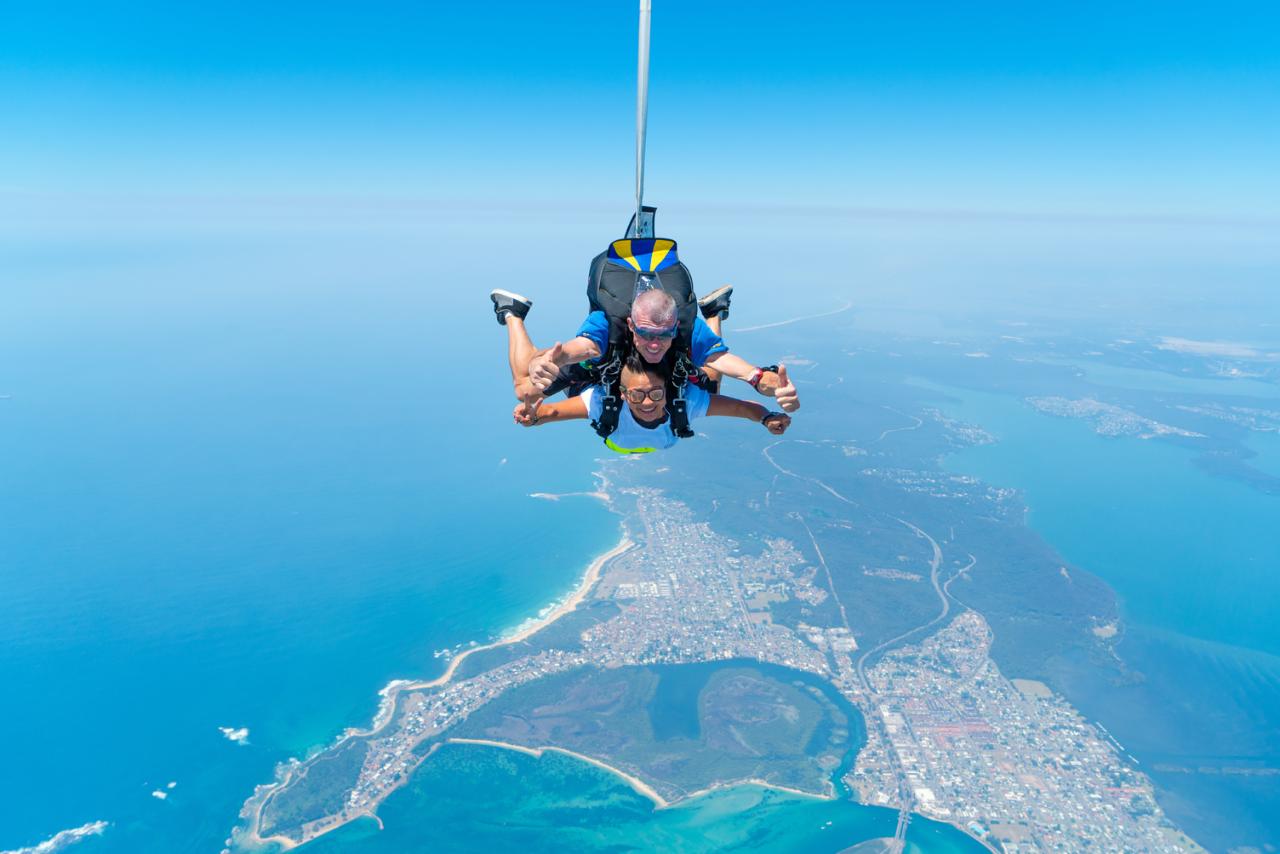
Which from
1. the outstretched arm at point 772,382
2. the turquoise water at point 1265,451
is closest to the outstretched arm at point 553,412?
the outstretched arm at point 772,382

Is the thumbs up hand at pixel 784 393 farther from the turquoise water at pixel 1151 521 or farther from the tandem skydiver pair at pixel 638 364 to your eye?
the turquoise water at pixel 1151 521

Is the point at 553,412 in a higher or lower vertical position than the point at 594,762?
higher

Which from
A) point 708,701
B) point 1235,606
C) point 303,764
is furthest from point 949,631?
point 303,764

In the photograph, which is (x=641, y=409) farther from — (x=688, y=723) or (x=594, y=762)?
(x=688, y=723)

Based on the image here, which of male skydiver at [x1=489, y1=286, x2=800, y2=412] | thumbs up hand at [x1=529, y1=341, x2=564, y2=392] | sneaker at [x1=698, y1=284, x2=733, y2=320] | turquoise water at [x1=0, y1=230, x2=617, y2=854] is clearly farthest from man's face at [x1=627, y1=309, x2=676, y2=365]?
turquoise water at [x1=0, y1=230, x2=617, y2=854]

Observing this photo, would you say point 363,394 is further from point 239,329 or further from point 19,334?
point 19,334

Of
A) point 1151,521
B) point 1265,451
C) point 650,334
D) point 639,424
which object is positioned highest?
point 650,334

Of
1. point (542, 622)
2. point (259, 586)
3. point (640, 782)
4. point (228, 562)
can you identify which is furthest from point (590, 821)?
point (228, 562)

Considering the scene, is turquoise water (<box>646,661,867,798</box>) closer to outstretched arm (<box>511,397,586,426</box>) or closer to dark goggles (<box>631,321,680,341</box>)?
outstretched arm (<box>511,397,586,426</box>)
